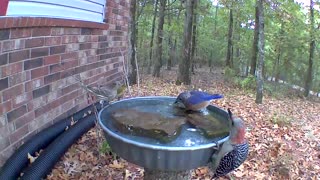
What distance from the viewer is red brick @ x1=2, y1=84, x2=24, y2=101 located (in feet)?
9.31

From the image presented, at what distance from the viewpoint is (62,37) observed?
3820 millimetres

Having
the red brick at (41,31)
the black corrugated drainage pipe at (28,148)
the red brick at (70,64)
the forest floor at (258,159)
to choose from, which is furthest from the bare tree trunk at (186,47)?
the red brick at (41,31)

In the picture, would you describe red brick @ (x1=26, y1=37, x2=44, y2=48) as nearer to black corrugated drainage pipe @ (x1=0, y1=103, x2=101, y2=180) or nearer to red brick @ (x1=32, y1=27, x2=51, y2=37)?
red brick @ (x1=32, y1=27, x2=51, y2=37)

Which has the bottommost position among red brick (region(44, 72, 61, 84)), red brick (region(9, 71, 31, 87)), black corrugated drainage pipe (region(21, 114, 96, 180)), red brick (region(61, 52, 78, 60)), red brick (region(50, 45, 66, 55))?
black corrugated drainage pipe (region(21, 114, 96, 180))

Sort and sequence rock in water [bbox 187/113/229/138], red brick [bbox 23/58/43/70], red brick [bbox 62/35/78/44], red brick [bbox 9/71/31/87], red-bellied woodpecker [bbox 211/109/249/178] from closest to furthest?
red-bellied woodpecker [bbox 211/109/249/178] < rock in water [bbox 187/113/229/138] < red brick [bbox 9/71/31/87] < red brick [bbox 23/58/43/70] < red brick [bbox 62/35/78/44]

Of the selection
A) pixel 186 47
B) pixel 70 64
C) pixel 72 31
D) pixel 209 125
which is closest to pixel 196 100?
pixel 209 125

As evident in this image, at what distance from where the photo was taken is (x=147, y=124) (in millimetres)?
2637

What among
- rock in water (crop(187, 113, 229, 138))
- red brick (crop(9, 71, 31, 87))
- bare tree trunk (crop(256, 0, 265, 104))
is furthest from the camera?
bare tree trunk (crop(256, 0, 265, 104))

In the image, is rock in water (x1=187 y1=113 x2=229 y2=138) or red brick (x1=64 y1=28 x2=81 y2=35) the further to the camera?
red brick (x1=64 y1=28 x2=81 y2=35)

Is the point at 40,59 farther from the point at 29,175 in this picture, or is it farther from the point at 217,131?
the point at 217,131

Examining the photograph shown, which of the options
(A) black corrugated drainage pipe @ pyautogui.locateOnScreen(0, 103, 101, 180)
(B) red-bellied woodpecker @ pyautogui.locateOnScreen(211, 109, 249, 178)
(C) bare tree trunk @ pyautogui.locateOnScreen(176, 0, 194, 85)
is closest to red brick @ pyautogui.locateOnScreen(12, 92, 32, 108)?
(A) black corrugated drainage pipe @ pyautogui.locateOnScreen(0, 103, 101, 180)

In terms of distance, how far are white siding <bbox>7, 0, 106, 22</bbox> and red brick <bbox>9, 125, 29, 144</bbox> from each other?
1036mm

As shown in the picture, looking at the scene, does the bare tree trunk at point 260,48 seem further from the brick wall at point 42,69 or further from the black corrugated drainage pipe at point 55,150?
the black corrugated drainage pipe at point 55,150

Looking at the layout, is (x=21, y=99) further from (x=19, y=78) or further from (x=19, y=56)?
(x=19, y=56)
